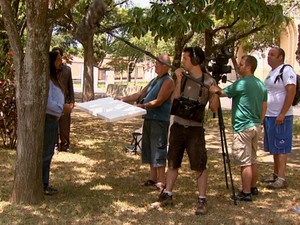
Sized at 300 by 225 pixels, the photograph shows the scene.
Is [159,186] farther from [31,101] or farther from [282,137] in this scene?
[31,101]

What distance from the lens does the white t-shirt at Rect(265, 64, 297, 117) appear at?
585 centimetres

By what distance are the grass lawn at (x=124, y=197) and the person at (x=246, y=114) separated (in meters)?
0.42

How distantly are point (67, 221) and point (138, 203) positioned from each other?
94 centimetres

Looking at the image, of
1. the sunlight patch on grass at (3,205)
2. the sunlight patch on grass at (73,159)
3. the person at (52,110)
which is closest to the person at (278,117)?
the person at (52,110)

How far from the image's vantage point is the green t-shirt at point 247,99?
5.27 metres

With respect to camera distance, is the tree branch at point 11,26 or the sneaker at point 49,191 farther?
the sneaker at point 49,191

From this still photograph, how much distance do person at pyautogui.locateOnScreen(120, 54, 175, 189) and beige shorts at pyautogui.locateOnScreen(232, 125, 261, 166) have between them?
85 cm

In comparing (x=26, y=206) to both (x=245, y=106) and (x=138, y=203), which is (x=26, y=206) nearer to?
(x=138, y=203)

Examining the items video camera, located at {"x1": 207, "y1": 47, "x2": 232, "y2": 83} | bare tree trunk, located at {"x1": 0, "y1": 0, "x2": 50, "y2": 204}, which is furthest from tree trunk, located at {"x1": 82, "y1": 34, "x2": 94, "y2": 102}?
bare tree trunk, located at {"x1": 0, "y1": 0, "x2": 50, "y2": 204}

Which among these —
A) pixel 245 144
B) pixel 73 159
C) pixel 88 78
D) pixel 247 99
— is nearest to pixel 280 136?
pixel 245 144

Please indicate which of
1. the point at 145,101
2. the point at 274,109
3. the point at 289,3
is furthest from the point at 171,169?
the point at 289,3

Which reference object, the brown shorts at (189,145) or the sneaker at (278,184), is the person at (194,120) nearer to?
the brown shorts at (189,145)

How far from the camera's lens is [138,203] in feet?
16.9

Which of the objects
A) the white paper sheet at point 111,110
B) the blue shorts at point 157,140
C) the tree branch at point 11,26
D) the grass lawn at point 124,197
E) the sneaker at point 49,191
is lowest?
the grass lawn at point 124,197
